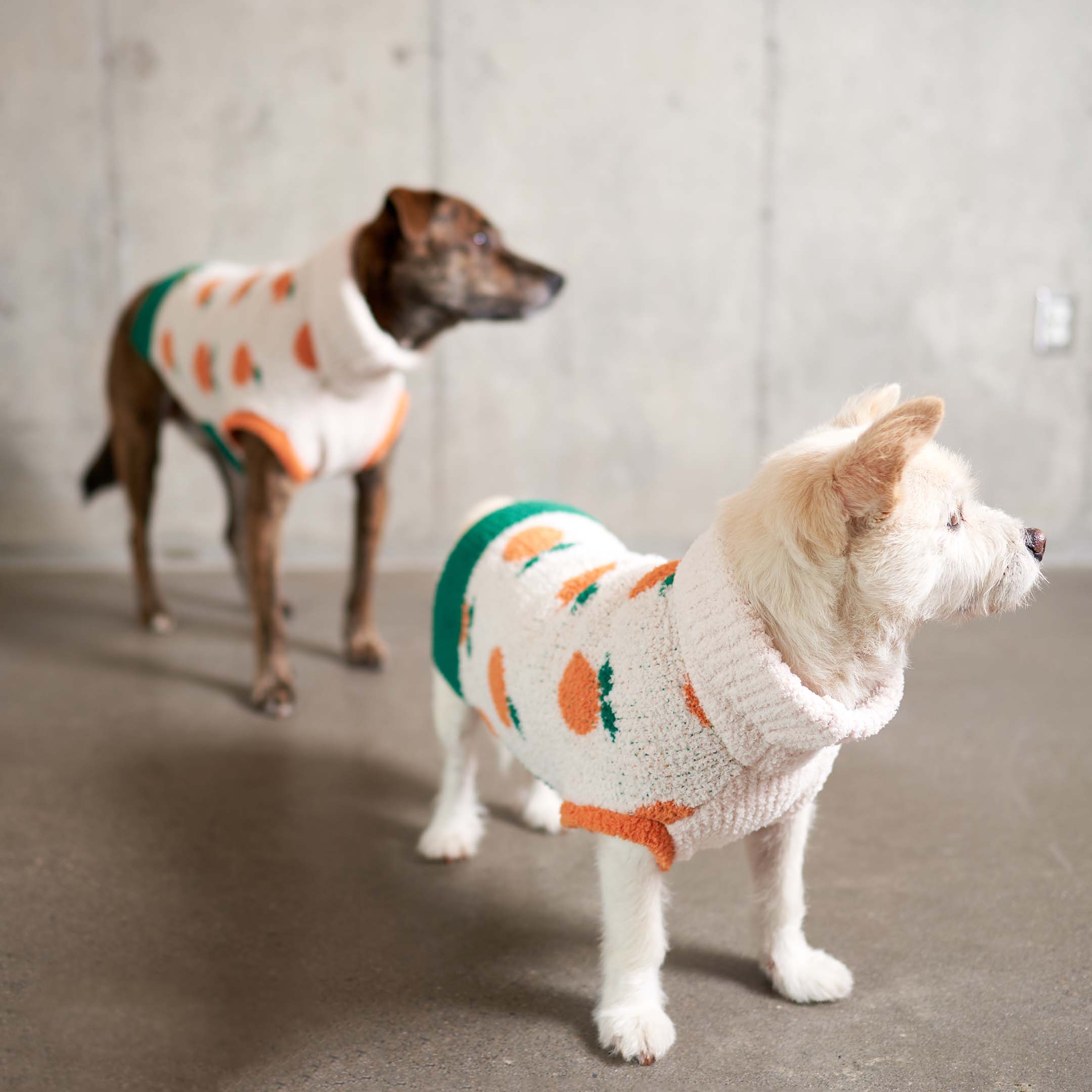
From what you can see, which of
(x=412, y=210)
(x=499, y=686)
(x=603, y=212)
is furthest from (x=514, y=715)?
(x=603, y=212)

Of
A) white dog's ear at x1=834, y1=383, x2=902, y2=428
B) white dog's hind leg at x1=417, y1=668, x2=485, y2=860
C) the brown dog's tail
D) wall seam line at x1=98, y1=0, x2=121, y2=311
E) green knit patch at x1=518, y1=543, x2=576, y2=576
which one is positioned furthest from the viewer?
wall seam line at x1=98, y1=0, x2=121, y2=311

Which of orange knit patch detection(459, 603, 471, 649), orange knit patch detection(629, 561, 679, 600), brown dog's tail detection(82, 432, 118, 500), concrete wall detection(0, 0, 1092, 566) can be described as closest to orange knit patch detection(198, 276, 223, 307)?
brown dog's tail detection(82, 432, 118, 500)

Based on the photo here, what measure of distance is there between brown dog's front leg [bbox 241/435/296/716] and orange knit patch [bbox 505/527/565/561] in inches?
45.7

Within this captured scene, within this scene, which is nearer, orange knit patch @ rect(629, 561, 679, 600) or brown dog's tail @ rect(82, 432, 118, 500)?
orange knit patch @ rect(629, 561, 679, 600)

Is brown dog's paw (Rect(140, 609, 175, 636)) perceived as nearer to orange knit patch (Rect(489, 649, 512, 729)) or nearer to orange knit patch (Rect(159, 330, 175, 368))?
orange knit patch (Rect(159, 330, 175, 368))

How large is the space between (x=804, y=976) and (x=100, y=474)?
2898mm

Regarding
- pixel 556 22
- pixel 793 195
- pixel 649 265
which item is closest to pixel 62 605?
pixel 649 265

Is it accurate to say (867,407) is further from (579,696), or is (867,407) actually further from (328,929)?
(328,929)

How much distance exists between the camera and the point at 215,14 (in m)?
3.91

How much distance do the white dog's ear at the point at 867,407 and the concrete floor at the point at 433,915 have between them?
82cm

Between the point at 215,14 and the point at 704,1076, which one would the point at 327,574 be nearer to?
the point at 215,14

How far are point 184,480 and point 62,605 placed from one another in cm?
78

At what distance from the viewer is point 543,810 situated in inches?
80.1

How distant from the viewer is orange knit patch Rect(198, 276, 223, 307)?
2908mm
